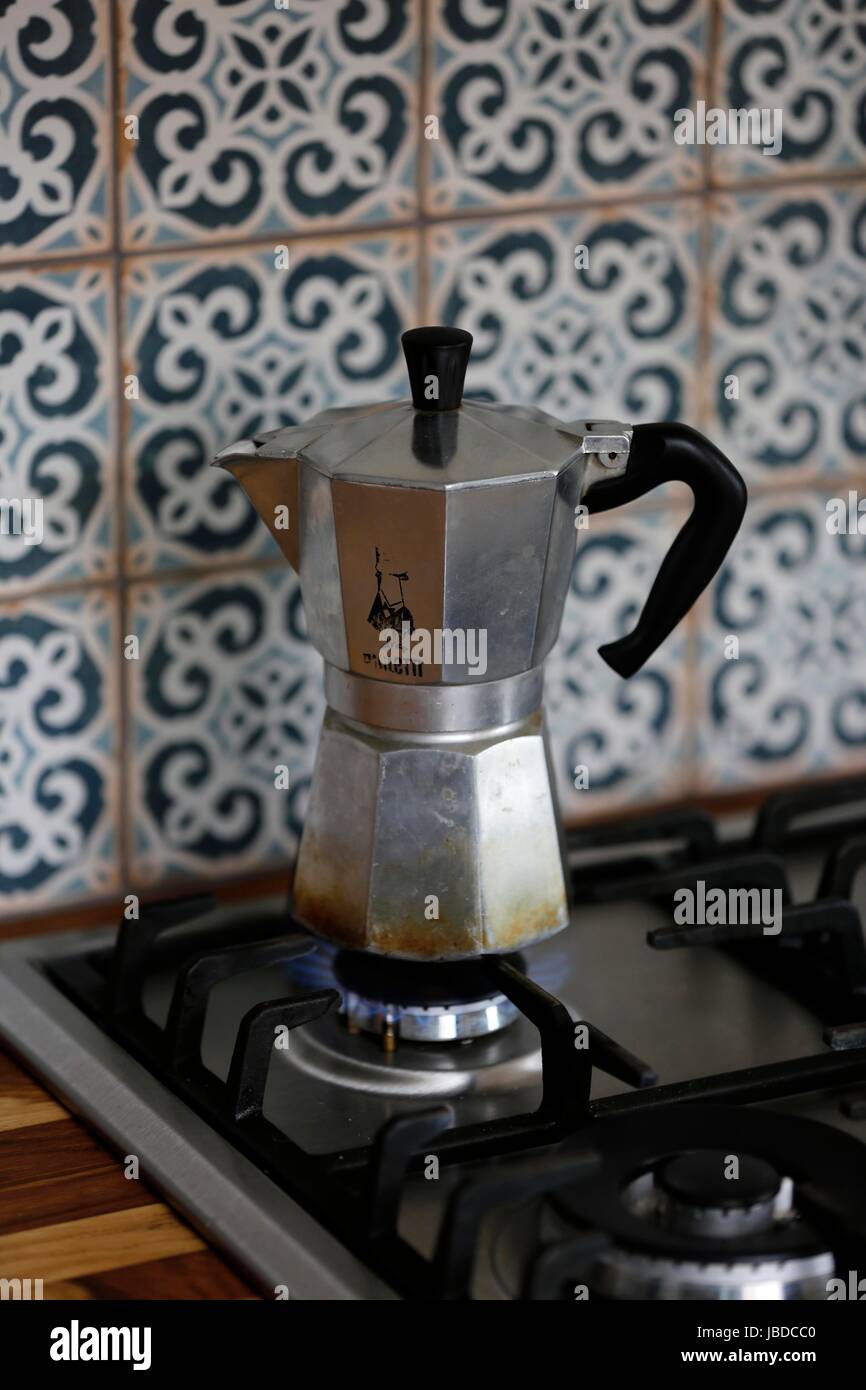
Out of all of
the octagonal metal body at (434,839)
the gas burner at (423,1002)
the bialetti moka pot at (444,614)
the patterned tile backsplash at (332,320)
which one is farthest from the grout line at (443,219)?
the gas burner at (423,1002)

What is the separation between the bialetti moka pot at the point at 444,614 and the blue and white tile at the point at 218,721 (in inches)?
5.0

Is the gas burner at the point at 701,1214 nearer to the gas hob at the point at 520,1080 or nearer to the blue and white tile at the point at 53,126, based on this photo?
the gas hob at the point at 520,1080

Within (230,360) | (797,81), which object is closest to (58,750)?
(230,360)

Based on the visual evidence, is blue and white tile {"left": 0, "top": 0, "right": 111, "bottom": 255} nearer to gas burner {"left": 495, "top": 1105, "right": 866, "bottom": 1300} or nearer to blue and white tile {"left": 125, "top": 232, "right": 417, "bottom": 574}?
blue and white tile {"left": 125, "top": 232, "right": 417, "bottom": 574}

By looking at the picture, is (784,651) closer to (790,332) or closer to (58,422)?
(790,332)

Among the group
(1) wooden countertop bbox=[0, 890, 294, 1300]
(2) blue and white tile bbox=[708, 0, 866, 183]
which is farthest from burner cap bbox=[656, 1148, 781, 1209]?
(2) blue and white tile bbox=[708, 0, 866, 183]

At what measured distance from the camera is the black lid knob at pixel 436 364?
786mm

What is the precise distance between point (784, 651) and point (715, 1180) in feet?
1.61

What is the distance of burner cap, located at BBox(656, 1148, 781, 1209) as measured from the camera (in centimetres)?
66

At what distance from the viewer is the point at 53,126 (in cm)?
86
